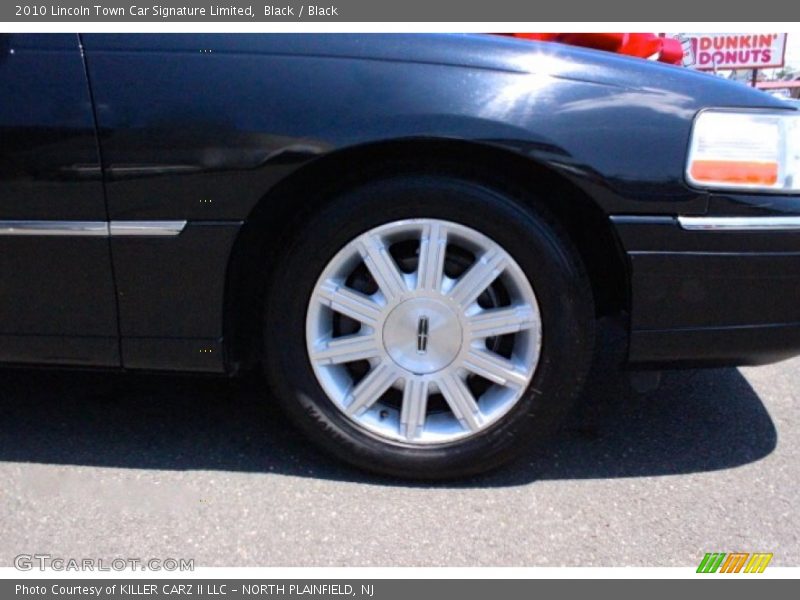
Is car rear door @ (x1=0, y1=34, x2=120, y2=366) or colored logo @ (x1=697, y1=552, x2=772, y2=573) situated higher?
car rear door @ (x1=0, y1=34, x2=120, y2=366)

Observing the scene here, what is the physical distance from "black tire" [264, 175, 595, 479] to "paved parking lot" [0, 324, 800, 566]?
0.12 metres

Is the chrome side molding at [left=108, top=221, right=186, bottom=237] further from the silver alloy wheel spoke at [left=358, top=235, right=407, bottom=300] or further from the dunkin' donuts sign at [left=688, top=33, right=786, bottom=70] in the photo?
the dunkin' donuts sign at [left=688, top=33, right=786, bottom=70]

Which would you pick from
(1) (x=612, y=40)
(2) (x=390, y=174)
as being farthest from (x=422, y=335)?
(1) (x=612, y=40)

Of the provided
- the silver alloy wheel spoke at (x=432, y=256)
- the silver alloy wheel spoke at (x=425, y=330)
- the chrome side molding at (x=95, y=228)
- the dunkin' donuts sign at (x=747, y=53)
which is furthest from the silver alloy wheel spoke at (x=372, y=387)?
the dunkin' donuts sign at (x=747, y=53)

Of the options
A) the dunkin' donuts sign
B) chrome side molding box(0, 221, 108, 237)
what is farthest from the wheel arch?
the dunkin' donuts sign

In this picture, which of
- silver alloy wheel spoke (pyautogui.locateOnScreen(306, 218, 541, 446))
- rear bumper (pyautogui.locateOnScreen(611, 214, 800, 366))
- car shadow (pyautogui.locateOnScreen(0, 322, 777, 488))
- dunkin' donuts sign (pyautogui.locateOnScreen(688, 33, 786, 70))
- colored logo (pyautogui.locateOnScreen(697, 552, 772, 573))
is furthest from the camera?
dunkin' donuts sign (pyautogui.locateOnScreen(688, 33, 786, 70))

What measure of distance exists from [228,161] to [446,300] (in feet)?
2.37

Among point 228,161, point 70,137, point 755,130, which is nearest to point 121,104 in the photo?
point 70,137

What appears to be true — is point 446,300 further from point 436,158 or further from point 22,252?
point 22,252

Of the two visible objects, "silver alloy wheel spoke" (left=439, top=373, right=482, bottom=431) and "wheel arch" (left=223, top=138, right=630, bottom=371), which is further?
"silver alloy wheel spoke" (left=439, top=373, right=482, bottom=431)

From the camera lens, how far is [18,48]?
2.08 m
